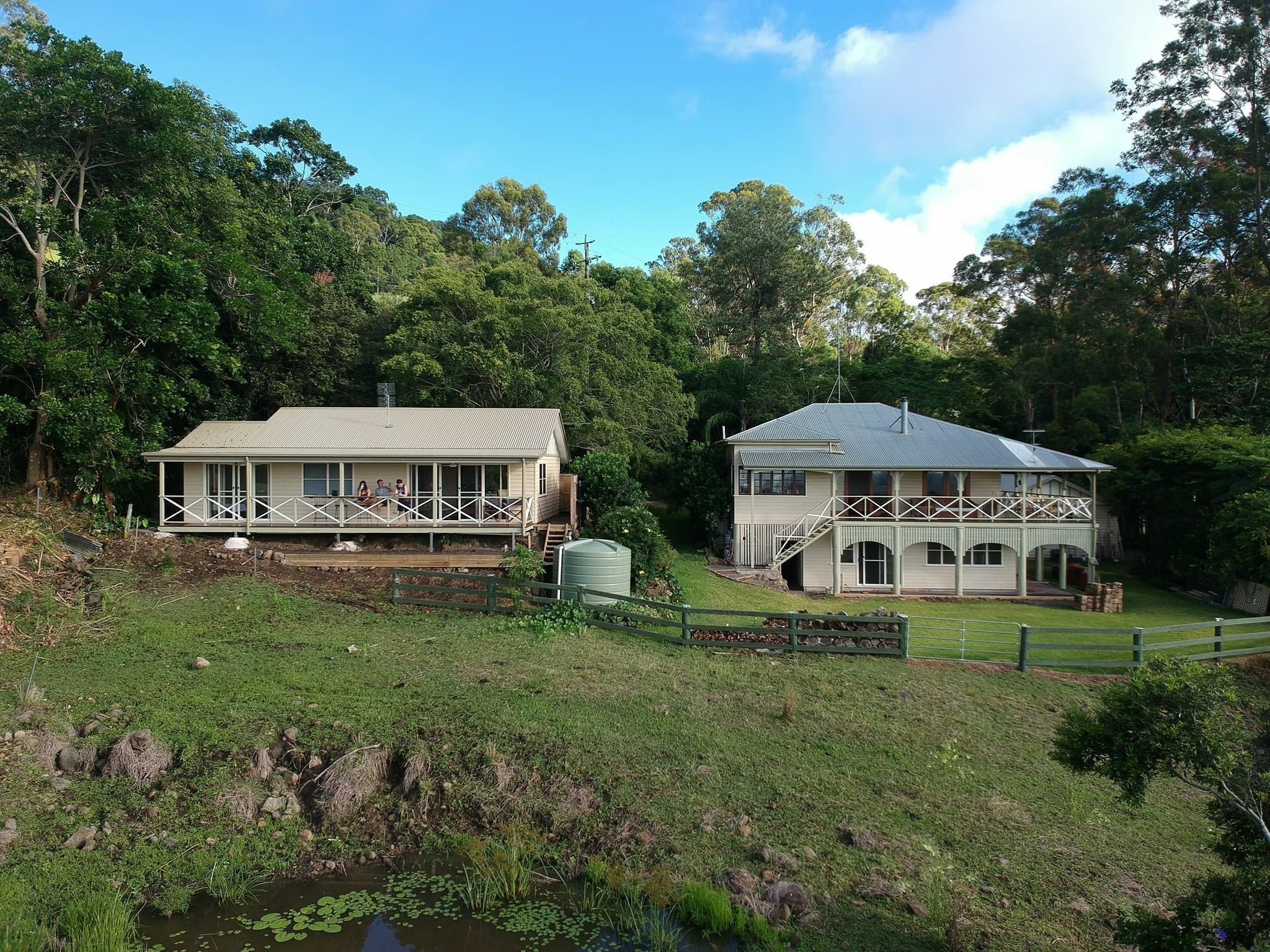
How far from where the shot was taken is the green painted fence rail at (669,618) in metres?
13.4

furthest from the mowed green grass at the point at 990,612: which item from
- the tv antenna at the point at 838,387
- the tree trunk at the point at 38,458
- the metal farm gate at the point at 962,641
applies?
the tree trunk at the point at 38,458

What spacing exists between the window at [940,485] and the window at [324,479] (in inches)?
721

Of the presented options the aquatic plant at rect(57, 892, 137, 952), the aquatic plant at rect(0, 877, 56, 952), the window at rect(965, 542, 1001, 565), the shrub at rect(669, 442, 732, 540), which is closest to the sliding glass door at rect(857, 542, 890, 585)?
the window at rect(965, 542, 1001, 565)

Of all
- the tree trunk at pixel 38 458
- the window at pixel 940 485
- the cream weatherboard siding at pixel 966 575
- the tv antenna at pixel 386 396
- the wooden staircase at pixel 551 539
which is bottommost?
the cream weatherboard siding at pixel 966 575

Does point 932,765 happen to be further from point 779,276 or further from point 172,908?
point 779,276

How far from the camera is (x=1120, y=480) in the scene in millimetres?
25531

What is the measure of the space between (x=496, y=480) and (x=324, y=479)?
4967 millimetres

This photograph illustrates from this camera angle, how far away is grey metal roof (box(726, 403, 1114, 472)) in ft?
75.5

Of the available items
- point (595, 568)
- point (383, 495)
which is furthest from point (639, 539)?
point (383, 495)

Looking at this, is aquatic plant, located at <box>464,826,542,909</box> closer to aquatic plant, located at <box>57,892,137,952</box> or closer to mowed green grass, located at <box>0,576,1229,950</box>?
mowed green grass, located at <box>0,576,1229,950</box>

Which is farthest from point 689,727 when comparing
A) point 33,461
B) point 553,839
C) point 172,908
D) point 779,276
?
point 779,276

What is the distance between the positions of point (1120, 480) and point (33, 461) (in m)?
34.3

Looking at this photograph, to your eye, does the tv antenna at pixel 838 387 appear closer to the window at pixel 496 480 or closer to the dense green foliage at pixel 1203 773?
the window at pixel 496 480

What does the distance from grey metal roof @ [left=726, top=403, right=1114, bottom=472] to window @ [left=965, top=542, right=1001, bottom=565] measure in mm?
2807
